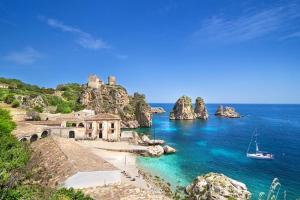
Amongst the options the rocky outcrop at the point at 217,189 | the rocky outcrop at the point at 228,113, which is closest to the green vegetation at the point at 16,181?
the rocky outcrop at the point at 217,189

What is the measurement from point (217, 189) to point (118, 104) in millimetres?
68073

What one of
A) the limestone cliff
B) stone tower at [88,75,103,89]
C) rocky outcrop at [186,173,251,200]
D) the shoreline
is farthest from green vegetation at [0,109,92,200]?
stone tower at [88,75,103,89]

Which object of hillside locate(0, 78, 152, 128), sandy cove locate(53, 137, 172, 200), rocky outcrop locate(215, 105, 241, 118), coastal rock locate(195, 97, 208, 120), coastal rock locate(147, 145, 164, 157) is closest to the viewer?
sandy cove locate(53, 137, 172, 200)

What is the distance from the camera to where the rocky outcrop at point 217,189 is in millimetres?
26500

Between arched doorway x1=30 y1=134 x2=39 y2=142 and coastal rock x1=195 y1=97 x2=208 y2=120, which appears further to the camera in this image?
coastal rock x1=195 y1=97 x2=208 y2=120

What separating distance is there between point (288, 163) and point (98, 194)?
1508 inches

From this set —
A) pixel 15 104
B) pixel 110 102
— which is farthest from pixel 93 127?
pixel 110 102

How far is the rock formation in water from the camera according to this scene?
90.2 m

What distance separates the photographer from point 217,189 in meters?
27.0

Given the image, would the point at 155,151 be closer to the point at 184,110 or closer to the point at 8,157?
the point at 8,157

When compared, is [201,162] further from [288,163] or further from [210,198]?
[210,198]

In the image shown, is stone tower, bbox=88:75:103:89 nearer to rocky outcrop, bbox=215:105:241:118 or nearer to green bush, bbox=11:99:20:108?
green bush, bbox=11:99:20:108

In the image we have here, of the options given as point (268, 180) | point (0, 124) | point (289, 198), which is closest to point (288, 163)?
point (268, 180)

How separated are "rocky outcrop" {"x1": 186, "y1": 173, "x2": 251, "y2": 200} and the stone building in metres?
27.4
